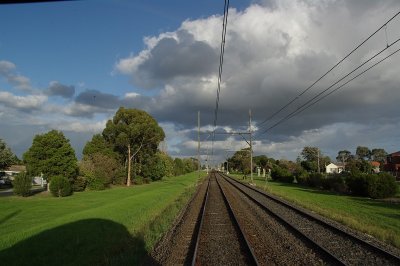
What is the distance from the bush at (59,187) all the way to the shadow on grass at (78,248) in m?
25.3

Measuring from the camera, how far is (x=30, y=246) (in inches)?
512

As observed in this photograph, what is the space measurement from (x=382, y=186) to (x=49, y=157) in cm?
3217

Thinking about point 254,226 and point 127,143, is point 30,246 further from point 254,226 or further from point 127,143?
point 127,143

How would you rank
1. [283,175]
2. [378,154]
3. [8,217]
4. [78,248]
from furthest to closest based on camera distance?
[378,154] < [283,175] < [8,217] < [78,248]

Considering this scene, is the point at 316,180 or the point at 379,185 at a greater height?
the point at 316,180

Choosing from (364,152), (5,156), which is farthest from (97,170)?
(364,152)

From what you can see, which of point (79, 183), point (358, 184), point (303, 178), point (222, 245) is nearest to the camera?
point (222, 245)

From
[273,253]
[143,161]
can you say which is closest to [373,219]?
[273,253]

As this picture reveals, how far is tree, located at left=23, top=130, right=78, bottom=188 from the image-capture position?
145 ft

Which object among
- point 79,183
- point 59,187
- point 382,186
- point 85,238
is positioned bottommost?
point 85,238

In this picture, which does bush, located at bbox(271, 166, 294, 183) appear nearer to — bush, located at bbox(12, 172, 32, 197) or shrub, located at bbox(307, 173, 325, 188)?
shrub, located at bbox(307, 173, 325, 188)

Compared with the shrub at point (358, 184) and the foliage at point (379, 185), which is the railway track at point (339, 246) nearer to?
the foliage at point (379, 185)

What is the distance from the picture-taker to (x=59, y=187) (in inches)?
1598

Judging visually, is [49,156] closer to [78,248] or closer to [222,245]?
[78,248]
